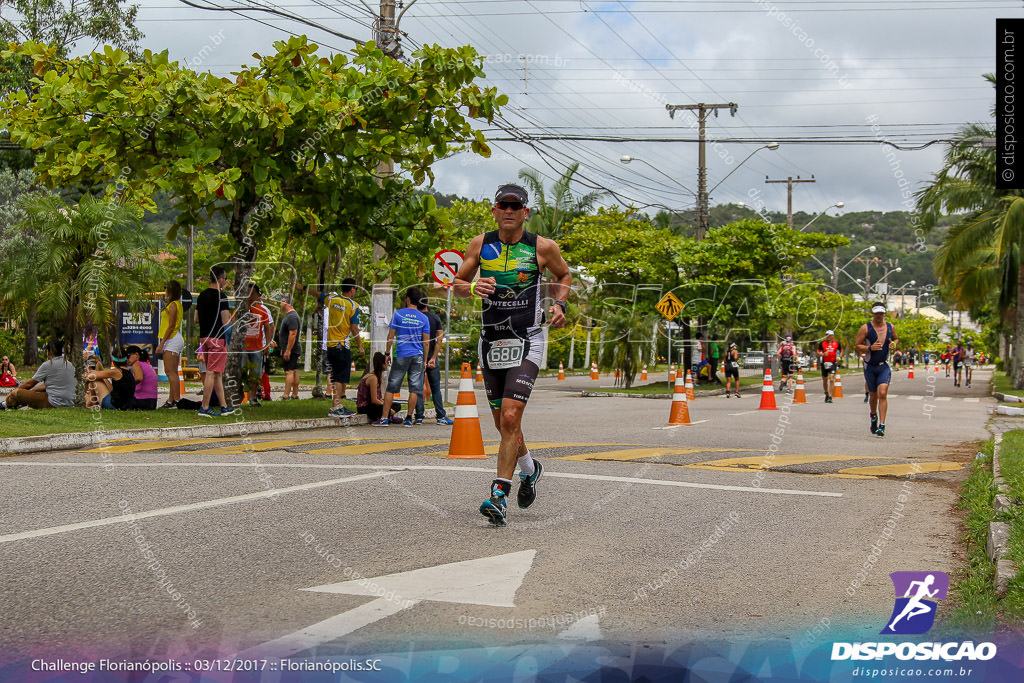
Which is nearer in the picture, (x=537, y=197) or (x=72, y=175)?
(x=72, y=175)

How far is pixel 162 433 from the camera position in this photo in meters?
12.7

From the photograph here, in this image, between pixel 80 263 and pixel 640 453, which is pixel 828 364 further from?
pixel 80 263

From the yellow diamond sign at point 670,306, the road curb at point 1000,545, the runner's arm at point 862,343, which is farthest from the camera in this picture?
the yellow diamond sign at point 670,306

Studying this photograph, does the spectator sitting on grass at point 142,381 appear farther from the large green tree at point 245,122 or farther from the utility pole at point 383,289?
the utility pole at point 383,289

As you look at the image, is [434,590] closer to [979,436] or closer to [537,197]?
[979,436]

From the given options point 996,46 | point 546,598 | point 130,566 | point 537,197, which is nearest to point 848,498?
point 996,46

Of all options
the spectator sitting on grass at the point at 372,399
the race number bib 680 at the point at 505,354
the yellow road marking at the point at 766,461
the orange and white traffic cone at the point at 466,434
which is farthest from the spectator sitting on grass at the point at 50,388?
the race number bib 680 at the point at 505,354

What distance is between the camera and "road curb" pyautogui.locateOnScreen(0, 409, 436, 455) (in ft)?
35.8

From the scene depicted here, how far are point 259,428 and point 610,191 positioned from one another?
70.1ft

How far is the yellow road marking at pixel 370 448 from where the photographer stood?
10602 mm

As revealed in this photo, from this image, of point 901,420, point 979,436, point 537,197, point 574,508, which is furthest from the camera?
point 537,197

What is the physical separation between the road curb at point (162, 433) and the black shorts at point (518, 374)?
20.9 feet

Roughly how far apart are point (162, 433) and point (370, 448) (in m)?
3.10

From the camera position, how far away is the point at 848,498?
8133 millimetres
